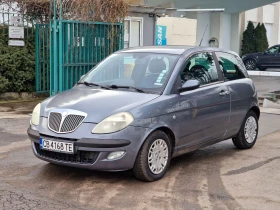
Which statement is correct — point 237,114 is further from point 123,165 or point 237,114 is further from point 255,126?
point 123,165

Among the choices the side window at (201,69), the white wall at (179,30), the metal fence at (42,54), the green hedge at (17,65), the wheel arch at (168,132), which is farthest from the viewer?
the white wall at (179,30)

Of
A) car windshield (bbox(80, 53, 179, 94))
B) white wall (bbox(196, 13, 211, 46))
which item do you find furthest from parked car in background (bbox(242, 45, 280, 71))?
car windshield (bbox(80, 53, 179, 94))

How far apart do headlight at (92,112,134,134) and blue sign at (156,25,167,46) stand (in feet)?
34.6

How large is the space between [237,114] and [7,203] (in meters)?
3.71

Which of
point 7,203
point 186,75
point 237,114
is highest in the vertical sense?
point 186,75

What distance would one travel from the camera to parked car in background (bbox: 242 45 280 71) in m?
24.3

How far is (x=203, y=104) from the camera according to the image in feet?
21.0

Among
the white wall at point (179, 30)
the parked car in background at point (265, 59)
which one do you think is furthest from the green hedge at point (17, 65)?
the parked car in background at point (265, 59)

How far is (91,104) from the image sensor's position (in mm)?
5633

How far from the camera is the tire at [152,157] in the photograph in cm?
556

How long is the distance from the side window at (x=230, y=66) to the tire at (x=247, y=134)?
66cm

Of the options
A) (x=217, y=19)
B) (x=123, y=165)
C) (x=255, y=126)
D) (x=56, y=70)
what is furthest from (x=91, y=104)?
(x=217, y=19)

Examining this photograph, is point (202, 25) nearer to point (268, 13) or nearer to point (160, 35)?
point (268, 13)

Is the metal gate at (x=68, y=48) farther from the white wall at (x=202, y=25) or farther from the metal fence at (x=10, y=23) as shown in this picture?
the white wall at (x=202, y=25)
